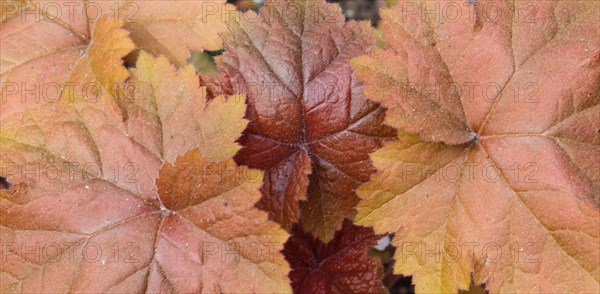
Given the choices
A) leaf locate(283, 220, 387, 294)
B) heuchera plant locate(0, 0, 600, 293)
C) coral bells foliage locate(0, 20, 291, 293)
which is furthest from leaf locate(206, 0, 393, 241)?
leaf locate(283, 220, 387, 294)

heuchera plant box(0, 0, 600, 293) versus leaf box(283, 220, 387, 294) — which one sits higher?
heuchera plant box(0, 0, 600, 293)

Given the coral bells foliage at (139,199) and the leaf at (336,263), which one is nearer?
the coral bells foliage at (139,199)

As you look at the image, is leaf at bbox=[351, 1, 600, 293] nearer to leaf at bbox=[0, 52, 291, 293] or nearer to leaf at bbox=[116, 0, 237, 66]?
leaf at bbox=[0, 52, 291, 293]

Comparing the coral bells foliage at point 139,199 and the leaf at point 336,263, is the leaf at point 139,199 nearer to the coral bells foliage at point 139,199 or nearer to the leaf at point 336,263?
the coral bells foliage at point 139,199


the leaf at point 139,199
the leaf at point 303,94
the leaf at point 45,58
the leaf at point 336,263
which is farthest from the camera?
the leaf at point 336,263

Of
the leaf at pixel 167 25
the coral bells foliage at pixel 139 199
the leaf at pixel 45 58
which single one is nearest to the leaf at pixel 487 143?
the coral bells foliage at pixel 139 199

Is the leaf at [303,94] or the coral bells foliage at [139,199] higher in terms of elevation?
the leaf at [303,94]

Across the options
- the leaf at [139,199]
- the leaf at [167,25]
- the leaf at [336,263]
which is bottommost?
the leaf at [336,263]

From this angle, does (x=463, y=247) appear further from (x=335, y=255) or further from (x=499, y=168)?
(x=335, y=255)
